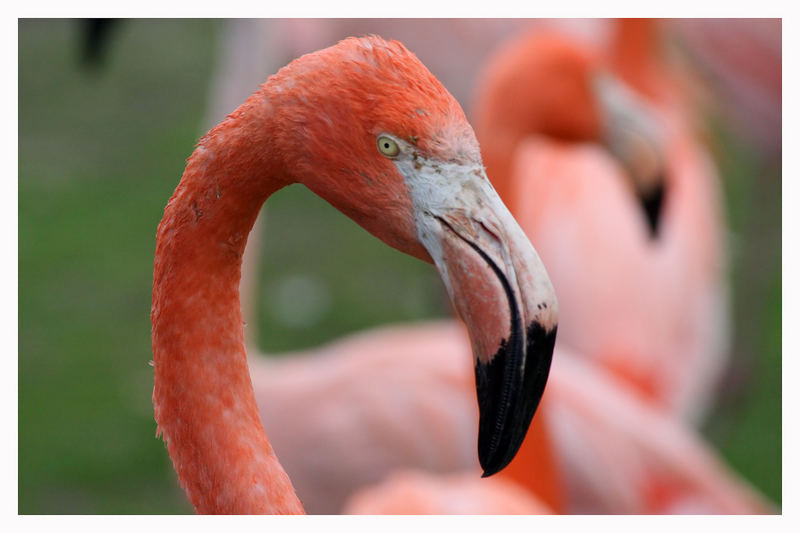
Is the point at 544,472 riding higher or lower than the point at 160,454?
higher

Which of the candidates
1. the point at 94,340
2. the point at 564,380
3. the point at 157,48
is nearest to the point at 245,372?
the point at 564,380

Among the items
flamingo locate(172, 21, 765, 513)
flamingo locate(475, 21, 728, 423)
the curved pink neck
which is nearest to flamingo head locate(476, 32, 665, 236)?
flamingo locate(475, 21, 728, 423)

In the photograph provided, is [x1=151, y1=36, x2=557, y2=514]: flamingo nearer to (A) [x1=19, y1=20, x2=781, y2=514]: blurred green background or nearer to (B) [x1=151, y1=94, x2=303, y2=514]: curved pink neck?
(B) [x1=151, y1=94, x2=303, y2=514]: curved pink neck

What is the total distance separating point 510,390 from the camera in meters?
Result: 1.05

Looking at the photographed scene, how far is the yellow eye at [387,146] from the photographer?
3.45ft

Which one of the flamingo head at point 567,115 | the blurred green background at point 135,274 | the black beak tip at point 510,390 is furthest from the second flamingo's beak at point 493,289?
the blurred green background at point 135,274

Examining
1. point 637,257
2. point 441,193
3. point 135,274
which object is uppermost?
point 441,193

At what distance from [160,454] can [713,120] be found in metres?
3.69

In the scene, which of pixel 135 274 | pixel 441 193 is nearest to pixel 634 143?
pixel 441 193

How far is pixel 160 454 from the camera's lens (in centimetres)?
386

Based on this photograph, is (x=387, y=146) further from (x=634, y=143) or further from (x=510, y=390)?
(x=634, y=143)

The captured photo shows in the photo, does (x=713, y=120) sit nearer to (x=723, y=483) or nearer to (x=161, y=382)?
(x=723, y=483)

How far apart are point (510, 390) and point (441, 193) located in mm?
232

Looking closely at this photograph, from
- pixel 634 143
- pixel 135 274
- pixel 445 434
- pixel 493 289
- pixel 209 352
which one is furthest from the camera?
pixel 135 274
